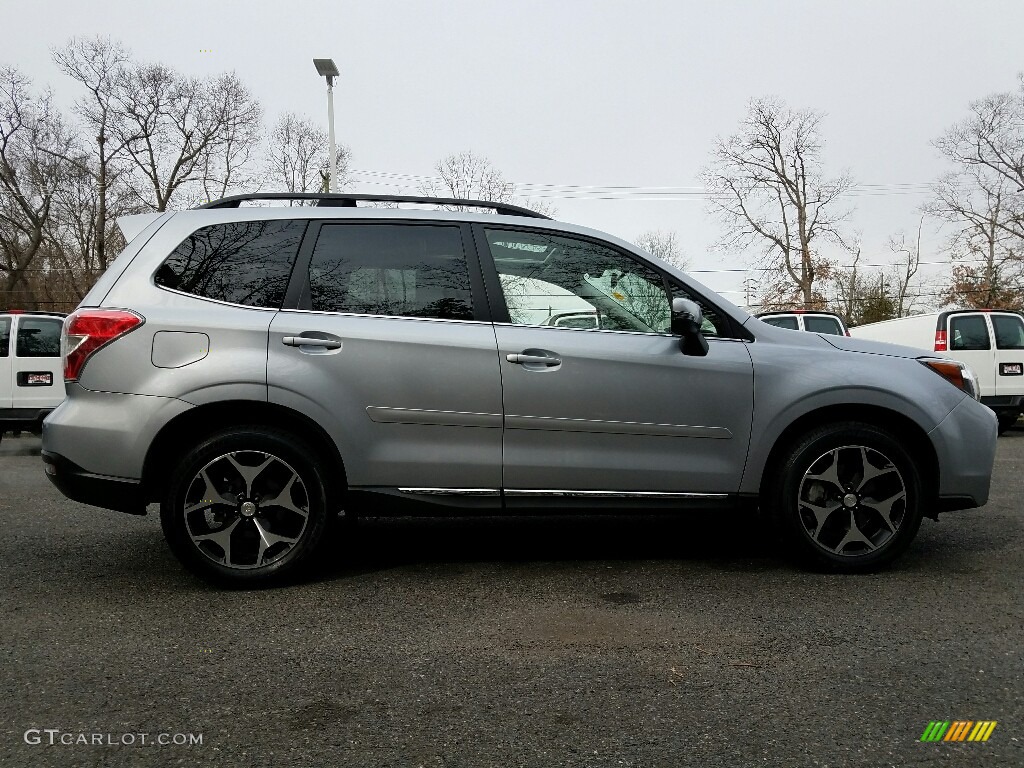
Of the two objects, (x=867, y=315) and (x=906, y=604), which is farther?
(x=867, y=315)

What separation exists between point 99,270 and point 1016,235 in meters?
45.9

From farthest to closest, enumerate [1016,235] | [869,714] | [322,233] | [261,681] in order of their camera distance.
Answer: [1016,235]
[322,233]
[261,681]
[869,714]

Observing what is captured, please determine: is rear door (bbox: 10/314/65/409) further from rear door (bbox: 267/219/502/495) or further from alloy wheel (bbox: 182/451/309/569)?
rear door (bbox: 267/219/502/495)

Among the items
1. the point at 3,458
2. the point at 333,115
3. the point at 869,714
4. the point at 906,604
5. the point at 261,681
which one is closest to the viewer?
the point at 869,714

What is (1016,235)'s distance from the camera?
42594mm

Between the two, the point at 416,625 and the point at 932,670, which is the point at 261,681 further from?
the point at 932,670

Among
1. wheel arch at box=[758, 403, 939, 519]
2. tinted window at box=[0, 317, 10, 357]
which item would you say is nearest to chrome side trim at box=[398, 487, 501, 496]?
wheel arch at box=[758, 403, 939, 519]

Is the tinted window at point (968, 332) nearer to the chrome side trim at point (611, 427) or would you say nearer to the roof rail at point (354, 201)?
the chrome side trim at point (611, 427)

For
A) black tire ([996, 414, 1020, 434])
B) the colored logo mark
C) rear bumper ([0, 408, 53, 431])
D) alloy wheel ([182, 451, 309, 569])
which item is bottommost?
black tire ([996, 414, 1020, 434])

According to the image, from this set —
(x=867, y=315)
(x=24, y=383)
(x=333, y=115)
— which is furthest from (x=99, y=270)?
(x=867, y=315)

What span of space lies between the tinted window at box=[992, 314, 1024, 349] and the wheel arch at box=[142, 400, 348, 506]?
43.6 ft

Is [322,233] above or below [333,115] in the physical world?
below

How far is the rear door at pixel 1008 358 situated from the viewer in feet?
46.0

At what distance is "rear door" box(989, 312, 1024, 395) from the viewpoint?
551 inches
